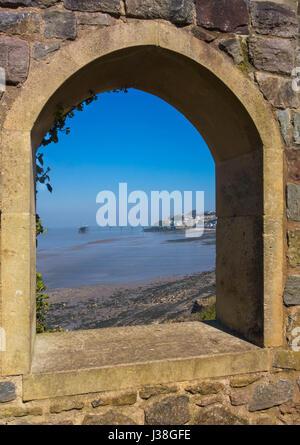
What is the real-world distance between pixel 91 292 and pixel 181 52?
990 centimetres

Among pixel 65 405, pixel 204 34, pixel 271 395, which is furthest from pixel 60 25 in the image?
pixel 271 395

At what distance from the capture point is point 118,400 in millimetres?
2129

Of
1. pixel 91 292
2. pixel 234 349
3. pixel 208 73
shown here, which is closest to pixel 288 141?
pixel 208 73

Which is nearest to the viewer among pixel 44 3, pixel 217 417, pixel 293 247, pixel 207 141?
pixel 44 3

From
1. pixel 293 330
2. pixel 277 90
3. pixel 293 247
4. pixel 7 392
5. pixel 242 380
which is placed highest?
pixel 277 90

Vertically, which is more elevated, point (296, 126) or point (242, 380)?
point (296, 126)

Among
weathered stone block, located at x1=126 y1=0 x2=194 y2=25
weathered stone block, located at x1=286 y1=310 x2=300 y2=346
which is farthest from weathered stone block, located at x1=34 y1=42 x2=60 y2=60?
weathered stone block, located at x1=286 y1=310 x2=300 y2=346

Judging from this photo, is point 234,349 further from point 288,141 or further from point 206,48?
point 206,48

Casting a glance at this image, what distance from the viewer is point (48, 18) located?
2.07 meters

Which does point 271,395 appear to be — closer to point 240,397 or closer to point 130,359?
point 240,397

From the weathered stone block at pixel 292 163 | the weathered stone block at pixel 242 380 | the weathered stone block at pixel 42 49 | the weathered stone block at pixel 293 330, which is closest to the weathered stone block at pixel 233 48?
the weathered stone block at pixel 292 163

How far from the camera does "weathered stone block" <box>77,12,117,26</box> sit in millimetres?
2113

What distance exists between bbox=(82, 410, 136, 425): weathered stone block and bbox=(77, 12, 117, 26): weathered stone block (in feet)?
7.53

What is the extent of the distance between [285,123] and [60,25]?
155 centimetres
